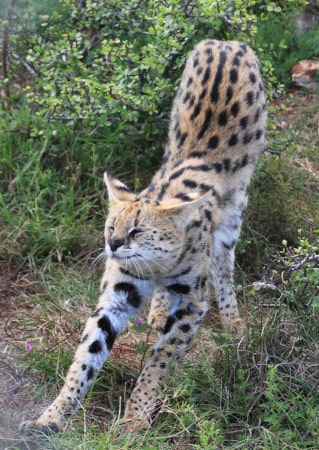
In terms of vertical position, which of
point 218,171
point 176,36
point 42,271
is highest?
point 176,36

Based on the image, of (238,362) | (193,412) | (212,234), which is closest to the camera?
(193,412)

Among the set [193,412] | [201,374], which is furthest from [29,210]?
[193,412]

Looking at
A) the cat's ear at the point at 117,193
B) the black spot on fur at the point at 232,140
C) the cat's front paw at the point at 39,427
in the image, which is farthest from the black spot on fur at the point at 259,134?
the cat's front paw at the point at 39,427

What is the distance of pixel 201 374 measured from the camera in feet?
16.1

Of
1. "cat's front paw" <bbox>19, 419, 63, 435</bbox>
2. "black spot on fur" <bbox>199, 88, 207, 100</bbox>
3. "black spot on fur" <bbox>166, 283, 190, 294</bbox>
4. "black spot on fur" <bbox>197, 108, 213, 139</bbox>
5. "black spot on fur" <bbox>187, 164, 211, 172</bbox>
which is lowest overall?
"cat's front paw" <bbox>19, 419, 63, 435</bbox>

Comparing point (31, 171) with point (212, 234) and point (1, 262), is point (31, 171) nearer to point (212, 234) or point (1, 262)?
point (1, 262)

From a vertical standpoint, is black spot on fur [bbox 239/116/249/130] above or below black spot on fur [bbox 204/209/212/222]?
above

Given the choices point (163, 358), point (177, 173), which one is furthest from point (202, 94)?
point (163, 358)

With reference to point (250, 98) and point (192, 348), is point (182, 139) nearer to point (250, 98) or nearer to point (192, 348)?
point (250, 98)

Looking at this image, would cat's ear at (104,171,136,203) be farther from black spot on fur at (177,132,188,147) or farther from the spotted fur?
black spot on fur at (177,132,188,147)

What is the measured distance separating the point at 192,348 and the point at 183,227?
2.60 ft

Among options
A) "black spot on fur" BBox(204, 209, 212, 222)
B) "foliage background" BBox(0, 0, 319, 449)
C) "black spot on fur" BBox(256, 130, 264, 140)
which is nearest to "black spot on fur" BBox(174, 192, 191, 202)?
"black spot on fur" BBox(204, 209, 212, 222)

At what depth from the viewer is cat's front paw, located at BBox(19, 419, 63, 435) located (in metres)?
4.51

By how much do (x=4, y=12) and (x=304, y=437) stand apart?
14.1 ft
